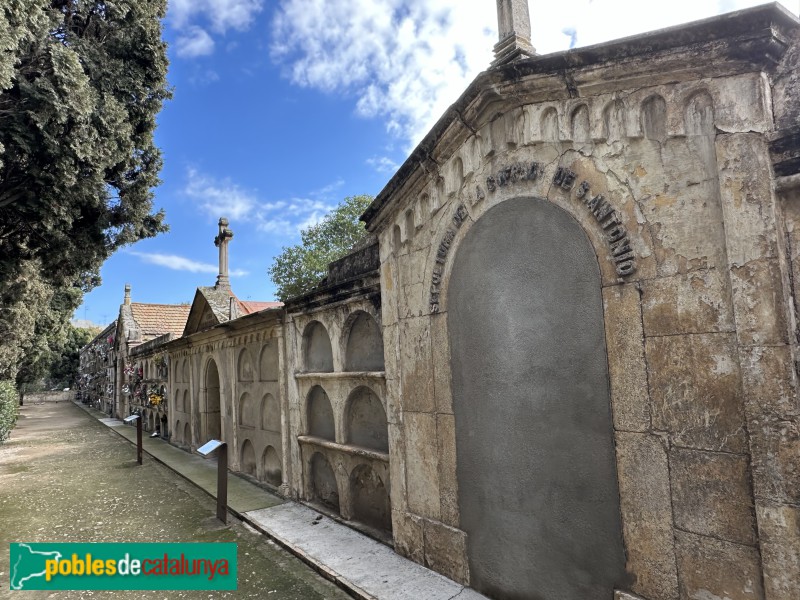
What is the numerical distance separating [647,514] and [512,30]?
13.5 ft

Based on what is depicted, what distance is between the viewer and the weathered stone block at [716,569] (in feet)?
8.91

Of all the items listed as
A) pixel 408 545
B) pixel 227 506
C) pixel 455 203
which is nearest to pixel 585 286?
pixel 455 203

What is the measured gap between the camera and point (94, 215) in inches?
318

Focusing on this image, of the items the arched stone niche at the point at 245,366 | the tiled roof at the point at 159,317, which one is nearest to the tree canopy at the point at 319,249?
the tiled roof at the point at 159,317

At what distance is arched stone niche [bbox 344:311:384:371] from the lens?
6.25 metres

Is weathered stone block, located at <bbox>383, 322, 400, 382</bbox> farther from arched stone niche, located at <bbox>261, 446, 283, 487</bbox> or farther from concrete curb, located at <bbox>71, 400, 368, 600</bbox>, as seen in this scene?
arched stone niche, located at <bbox>261, 446, 283, 487</bbox>

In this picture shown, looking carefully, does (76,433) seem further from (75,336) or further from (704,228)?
(75,336)

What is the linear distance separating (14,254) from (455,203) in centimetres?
780

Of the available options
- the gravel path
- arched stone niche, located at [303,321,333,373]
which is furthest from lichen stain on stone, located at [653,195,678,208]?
arched stone niche, located at [303,321,333,373]

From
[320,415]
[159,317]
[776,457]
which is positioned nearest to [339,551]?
→ [320,415]

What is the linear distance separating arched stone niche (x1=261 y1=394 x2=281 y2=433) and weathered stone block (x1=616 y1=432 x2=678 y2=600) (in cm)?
631

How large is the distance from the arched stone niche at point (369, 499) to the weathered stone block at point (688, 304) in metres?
3.99

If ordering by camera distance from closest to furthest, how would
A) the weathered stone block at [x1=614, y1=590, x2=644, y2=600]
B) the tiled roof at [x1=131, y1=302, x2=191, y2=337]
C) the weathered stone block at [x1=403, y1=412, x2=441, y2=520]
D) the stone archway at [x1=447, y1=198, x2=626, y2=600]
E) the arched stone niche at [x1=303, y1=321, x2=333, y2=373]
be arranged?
the weathered stone block at [x1=614, y1=590, x2=644, y2=600] → the stone archway at [x1=447, y1=198, x2=626, y2=600] → the weathered stone block at [x1=403, y1=412, x2=441, y2=520] → the arched stone niche at [x1=303, y1=321, x2=333, y2=373] → the tiled roof at [x1=131, y1=302, x2=191, y2=337]

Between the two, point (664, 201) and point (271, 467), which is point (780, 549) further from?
point (271, 467)
